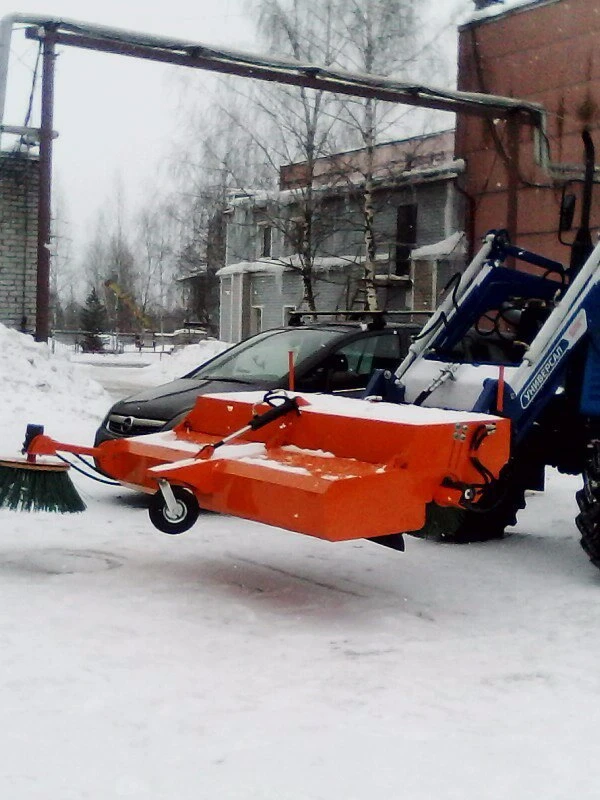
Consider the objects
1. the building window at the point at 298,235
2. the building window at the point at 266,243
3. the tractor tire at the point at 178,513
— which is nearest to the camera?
the tractor tire at the point at 178,513

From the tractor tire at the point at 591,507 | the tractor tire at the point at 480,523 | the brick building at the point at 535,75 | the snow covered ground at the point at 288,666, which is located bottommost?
the snow covered ground at the point at 288,666

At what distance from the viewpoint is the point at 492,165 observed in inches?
895

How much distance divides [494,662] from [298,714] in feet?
3.35

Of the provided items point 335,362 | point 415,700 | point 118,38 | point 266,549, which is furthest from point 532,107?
point 415,700

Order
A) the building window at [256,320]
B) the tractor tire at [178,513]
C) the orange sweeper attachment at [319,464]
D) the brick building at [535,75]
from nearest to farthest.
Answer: the orange sweeper attachment at [319,464] < the tractor tire at [178,513] < the brick building at [535,75] < the building window at [256,320]

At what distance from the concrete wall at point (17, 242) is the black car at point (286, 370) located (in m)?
7.44

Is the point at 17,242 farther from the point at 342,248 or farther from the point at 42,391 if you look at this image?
the point at 342,248

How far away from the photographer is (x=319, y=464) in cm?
482

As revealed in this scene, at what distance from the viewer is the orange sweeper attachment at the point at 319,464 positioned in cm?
446

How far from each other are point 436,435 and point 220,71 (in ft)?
22.5

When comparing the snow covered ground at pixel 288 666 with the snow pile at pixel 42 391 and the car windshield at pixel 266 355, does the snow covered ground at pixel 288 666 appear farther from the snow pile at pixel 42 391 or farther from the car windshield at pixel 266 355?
the snow pile at pixel 42 391

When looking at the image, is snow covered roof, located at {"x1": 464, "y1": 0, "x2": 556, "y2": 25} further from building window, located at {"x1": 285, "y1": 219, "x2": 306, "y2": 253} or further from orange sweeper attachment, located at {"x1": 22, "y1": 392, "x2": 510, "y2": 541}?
orange sweeper attachment, located at {"x1": 22, "y1": 392, "x2": 510, "y2": 541}

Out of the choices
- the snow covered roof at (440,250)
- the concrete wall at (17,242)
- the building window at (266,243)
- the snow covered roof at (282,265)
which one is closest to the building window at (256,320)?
the snow covered roof at (282,265)

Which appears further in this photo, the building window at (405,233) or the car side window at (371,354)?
the building window at (405,233)
